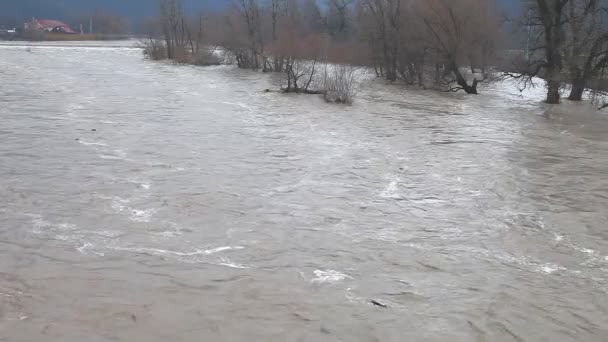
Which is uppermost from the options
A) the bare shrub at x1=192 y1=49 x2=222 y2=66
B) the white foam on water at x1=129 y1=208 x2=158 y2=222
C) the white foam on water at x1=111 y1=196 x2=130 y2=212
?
the bare shrub at x1=192 y1=49 x2=222 y2=66

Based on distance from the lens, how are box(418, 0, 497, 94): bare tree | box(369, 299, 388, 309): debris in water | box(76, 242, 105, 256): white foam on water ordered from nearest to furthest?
box(369, 299, 388, 309): debris in water
box(76, 242, 105, 256): white foam on water
box(418, 0, 497, 94): bare tree

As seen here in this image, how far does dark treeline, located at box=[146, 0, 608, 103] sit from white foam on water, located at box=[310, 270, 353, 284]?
56.9 feet

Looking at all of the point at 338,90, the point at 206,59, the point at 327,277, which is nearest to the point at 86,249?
the point at 327,277

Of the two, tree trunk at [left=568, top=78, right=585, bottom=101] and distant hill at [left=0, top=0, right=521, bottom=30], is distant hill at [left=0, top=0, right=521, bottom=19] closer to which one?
distant hill at [left=0, top=0, right=521, bottom=30]

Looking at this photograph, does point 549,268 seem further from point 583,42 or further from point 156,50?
point 156,50

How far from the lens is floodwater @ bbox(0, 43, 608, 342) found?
21.3 feet

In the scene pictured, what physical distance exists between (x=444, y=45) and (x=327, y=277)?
28.5 m

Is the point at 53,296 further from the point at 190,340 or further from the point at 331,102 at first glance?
the point at 331,102

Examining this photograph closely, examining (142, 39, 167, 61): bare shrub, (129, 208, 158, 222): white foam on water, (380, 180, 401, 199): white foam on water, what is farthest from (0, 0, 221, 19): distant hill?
(129, 208, 158, 222): white foam on water

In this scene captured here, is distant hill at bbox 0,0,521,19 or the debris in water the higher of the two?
distant hill at bbox 0,0,521,19

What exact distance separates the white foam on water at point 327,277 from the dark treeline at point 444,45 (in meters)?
17.4

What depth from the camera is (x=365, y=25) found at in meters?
43.7

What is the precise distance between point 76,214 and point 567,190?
883 cm

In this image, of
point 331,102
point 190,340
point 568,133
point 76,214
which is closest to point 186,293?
point 190,340
